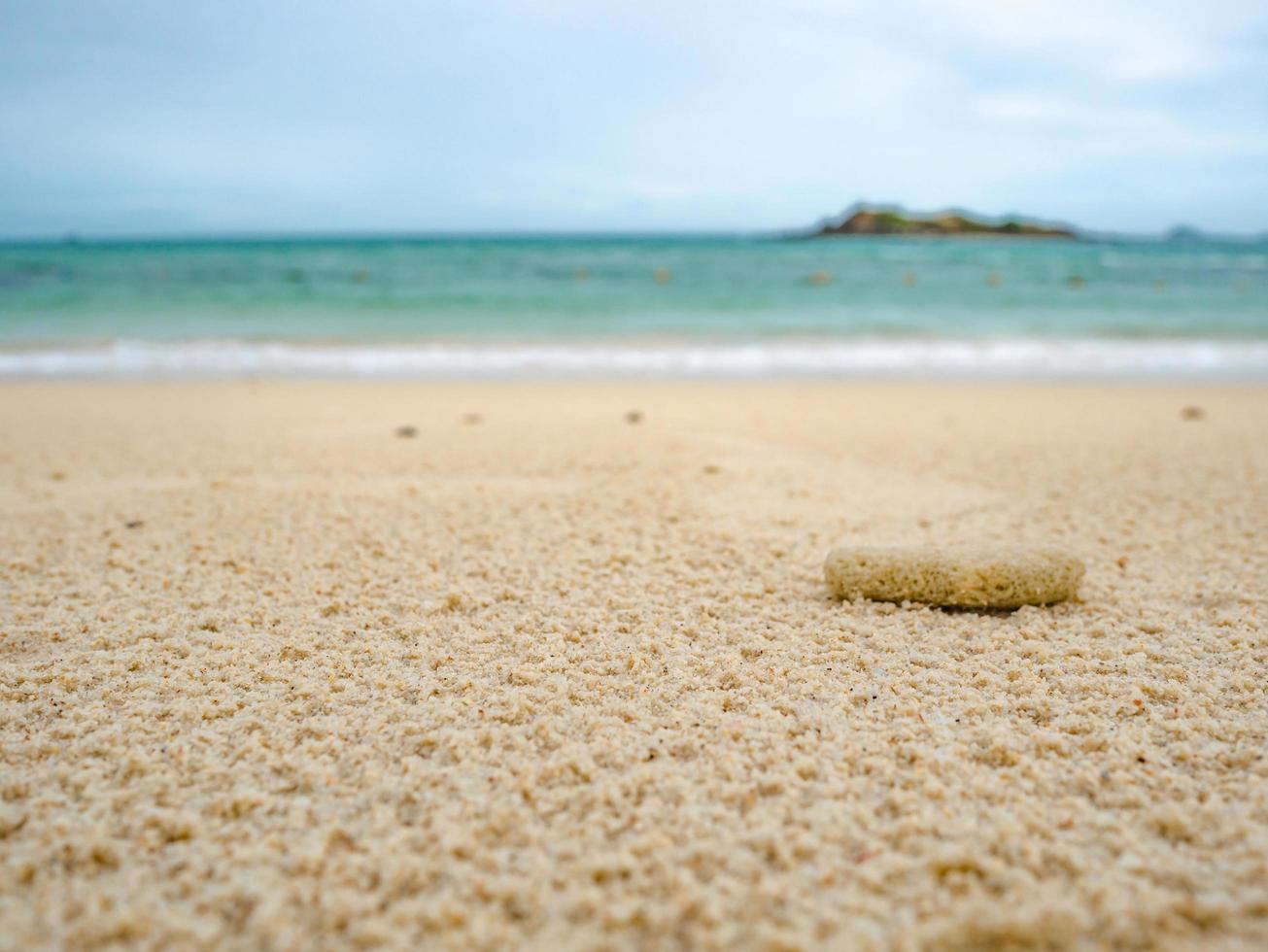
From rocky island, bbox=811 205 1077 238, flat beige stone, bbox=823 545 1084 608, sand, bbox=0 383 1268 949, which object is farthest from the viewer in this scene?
rocky island, bbox=811 205 1077 238

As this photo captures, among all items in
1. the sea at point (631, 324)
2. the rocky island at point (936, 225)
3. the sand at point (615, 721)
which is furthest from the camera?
the rocky island at point (936, 225)

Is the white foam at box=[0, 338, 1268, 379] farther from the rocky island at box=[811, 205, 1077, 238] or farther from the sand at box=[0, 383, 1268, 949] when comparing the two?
the rocky island at box=[811, 205, 1077, 238]

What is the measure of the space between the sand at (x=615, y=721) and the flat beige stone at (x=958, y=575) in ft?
0.30

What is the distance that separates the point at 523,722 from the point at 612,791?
37 centimetres

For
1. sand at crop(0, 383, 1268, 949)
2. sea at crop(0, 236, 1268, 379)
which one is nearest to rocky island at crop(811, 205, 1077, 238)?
sea at crop(0, 236, 1268, 379)

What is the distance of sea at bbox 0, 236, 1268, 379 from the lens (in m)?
11.1

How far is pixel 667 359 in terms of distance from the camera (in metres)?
11.6

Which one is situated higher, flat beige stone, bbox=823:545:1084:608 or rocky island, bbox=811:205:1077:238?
rocky island, bbox=811:205:1077:238

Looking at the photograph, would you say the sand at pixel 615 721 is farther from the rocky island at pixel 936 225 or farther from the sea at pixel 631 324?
the rocky island at pixel 936 225

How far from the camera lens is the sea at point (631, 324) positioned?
1112 cm

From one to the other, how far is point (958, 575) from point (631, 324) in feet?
43.6

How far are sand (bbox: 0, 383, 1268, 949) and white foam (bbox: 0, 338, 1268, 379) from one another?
6.50m

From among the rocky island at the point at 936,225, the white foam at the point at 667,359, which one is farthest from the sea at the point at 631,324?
the rocky island at the point at 936,225

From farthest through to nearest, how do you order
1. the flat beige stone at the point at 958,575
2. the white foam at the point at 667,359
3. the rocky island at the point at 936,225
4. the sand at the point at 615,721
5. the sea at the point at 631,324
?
1. the rocky island at the point at 936,225
2. the sea at the point at 631,324
3. the white foam at the point at 667,359
4. the flat beige stone at the point at 958,575
5. the sand at the point at 615,721
